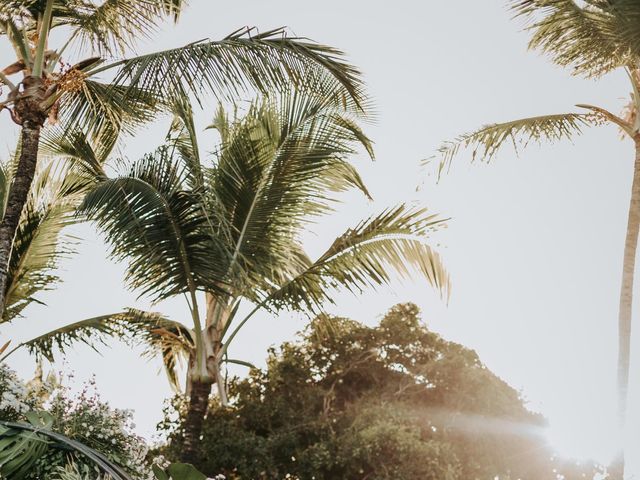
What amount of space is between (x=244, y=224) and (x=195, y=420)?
2669 mm

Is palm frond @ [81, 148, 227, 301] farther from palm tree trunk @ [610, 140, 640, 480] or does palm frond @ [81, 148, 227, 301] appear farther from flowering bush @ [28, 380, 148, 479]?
palm tree trunk @ [610, 140, 640, 480]

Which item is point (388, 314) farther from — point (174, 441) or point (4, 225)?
point (4, 225)

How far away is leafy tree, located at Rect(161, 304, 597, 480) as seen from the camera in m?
13.5

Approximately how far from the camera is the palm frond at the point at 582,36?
29.3 feet

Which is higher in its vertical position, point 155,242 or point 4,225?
point 155,242

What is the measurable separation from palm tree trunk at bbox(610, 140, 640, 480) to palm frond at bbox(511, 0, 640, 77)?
4.23 feet

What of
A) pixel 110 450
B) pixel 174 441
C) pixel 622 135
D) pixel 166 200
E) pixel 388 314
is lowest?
pixel 110 450

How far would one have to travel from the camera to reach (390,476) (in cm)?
1340

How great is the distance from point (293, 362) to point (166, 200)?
6.77 m

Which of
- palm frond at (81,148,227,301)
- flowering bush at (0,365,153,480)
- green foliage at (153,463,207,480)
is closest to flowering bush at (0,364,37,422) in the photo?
flowering bush at (0,365,153,480)

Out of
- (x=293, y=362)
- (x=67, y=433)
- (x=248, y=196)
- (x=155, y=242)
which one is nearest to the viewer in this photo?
(x=67, y=433)

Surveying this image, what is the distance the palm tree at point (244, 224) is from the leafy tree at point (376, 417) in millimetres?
3567

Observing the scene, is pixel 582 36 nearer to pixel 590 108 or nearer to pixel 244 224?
pixel 590 108

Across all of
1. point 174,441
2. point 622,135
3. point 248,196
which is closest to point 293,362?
point 174,441
